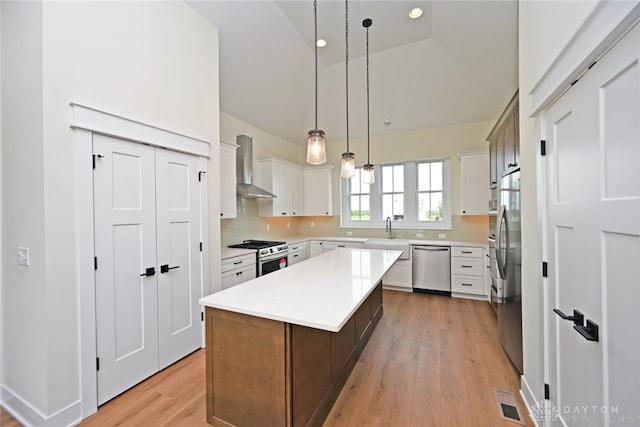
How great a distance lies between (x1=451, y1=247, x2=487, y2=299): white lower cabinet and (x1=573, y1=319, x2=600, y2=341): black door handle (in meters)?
3.13

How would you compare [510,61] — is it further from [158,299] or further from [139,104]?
[158,299]

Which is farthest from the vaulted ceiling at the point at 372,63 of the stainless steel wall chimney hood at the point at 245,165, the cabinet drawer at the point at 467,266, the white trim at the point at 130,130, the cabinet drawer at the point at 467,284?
the cabinet drawer at the point at 467,284

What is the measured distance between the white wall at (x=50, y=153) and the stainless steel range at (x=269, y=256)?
84.0 inches

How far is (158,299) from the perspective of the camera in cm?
232

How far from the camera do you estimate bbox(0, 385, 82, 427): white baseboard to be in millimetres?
1685

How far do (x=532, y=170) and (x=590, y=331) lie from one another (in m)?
1.07

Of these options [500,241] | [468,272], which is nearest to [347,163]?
[500,241]

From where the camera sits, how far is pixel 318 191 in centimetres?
558

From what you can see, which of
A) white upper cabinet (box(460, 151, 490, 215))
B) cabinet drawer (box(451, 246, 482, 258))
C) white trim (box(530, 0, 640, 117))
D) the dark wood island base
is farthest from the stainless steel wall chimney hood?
white trim (box(530, 0, 640, 117))

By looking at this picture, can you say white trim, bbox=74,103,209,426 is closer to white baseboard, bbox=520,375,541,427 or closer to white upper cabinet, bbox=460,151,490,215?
white baseboard, bbox=520,375,541,427

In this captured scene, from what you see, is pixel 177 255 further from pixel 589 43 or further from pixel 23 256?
pixel 589 43

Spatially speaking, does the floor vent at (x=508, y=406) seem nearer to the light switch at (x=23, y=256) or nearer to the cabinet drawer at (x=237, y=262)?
the cabinet drawer at (x=237, y=262)

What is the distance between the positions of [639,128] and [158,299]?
311cm

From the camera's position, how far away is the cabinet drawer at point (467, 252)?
407 centimetres
